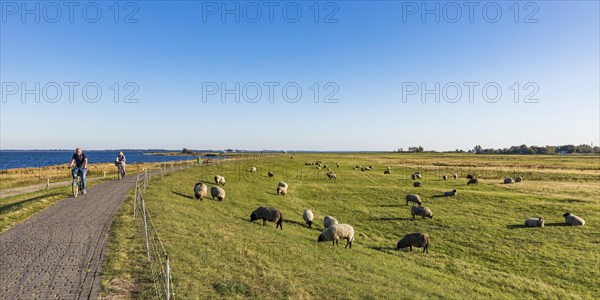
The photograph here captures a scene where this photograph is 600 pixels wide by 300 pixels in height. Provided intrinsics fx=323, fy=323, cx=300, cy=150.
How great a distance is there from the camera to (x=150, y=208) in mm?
22609

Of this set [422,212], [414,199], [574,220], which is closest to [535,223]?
[574,220]

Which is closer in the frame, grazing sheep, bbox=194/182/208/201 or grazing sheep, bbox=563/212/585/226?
grazing sheep, bbox=563/212/585/226

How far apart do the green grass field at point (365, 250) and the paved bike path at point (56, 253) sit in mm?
715

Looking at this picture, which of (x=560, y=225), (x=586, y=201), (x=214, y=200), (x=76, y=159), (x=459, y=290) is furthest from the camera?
(x=586, y=201)

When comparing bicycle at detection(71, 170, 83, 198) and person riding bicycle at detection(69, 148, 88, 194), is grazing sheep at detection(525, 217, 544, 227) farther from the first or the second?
bicycle at detection(71, 170, 83, 198)

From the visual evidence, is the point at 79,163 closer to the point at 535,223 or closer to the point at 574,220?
the point at 535,223

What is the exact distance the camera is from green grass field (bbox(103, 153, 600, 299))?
12.6 meters

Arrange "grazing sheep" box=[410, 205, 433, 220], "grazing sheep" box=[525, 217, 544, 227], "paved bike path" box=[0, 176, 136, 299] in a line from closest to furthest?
"paved bike path" box=[0, 176, 136, 299]
"grazing sheep" box=[525, 217, 544, 227]
"grazing sheep" box=[410, 205, 433, 220]

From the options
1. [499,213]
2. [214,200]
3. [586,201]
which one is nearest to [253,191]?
[214,200]

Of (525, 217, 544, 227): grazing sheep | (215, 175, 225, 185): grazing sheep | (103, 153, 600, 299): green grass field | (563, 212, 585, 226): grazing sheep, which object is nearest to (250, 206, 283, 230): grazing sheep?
(103, 153, 600, 299): green grass field

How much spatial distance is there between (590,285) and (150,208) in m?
28.0

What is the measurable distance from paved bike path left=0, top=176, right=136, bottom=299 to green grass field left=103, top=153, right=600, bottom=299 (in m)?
0.72

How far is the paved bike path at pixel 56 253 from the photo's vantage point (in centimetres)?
1002

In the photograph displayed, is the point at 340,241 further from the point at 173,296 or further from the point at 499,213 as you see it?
the point at 499,213
